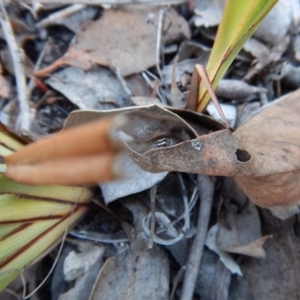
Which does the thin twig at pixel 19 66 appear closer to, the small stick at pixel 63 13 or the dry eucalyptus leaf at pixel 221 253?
the small stick at pixel 63 13

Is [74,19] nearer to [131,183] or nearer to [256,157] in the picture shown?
[131,183]

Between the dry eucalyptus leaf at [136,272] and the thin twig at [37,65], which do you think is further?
the thin twig at [37,65]

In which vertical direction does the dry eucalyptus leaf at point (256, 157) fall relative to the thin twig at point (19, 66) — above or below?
below

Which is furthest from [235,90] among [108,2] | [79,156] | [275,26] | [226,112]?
[79,156]

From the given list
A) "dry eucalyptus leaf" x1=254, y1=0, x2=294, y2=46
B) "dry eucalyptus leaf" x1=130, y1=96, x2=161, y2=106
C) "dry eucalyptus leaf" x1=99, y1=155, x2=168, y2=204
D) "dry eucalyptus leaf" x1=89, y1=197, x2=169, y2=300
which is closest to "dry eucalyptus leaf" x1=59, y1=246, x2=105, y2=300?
"dry eucalyptus leaf" x1=89, y1=197, x2=169, y2=300

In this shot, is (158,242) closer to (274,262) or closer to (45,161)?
(274,262)

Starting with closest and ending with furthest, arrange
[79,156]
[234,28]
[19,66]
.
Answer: [79,156] < [234,28] < [19,66]

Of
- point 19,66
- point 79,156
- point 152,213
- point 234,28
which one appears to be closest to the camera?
point 79,156

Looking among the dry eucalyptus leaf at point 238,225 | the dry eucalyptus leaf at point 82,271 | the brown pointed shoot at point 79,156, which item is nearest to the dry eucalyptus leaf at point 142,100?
the dry eucalyptus leaf at point 238,225
